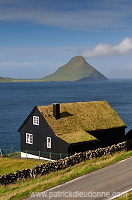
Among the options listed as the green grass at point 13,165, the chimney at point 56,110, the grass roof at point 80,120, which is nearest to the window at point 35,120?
the grass roof at point 80,120

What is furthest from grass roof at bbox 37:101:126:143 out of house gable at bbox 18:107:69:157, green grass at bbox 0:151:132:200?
green grass at bbox 0:151:132:200

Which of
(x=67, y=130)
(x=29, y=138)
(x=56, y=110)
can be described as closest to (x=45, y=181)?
(x=67, y=130)

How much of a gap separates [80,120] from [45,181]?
59.9 feet

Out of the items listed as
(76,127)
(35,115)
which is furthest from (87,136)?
(35,115)

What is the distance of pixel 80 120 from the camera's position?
150 ft

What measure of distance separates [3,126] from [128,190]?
7677 cm

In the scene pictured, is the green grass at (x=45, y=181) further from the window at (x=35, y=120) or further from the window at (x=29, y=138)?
the window at (x=29, y=138)

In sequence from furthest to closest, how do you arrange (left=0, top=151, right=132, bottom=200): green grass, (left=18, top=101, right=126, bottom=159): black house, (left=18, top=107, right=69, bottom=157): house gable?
1. (left=18, top=107, right=69, bottom=157): house gable
2. (left=18, top=101, right=126, bottom=159): black house
3. (left=0, top=151, right=132, bottom=200): green grass

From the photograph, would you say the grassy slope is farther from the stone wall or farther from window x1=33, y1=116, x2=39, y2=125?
window x1=33, y1=116, x2=39, y2=125

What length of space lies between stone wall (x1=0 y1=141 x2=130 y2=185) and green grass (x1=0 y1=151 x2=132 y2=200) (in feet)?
1.66

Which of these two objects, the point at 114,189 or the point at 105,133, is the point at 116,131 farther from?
the point at 114,189

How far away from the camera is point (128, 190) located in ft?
75.5

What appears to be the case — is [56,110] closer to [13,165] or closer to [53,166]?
[13,165]

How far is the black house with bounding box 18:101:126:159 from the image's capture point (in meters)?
41.2
